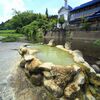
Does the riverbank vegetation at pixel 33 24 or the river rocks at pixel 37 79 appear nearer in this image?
the river rocks at pixel 37 79

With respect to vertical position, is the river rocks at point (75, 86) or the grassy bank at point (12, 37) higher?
the river rocks at point (75, 86)

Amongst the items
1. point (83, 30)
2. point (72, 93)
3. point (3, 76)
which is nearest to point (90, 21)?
point (83, 30)

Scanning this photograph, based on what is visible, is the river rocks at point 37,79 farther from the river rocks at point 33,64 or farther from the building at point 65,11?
the building at point 65,11

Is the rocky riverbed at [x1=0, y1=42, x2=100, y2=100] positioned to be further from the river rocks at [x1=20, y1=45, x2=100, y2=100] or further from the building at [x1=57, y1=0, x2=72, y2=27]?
the building at [x1=57, y1=0, x2=72, y2=27]

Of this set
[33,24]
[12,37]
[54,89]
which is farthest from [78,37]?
[54,89]

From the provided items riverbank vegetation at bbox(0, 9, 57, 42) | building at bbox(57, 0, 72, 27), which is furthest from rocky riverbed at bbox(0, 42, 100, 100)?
building at bbox(57, 0, 72, 27)

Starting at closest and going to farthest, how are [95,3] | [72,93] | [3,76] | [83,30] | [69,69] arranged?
[72,93]
[69,69]
[3,76]
[83,30]
[95,3]

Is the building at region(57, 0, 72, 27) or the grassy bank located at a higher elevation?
the building at region(57, 0, 72, 27)

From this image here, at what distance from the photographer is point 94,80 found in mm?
10414

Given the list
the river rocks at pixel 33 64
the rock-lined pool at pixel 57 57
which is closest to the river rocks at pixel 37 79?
the river rocks at pixel 33 64

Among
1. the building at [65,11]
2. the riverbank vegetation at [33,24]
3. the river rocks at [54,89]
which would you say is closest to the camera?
the river rocks at [54,89]

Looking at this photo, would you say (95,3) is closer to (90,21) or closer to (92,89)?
(90,21)

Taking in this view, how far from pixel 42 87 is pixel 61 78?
4.10 ft

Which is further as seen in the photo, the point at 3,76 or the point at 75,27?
the point at 75,27
